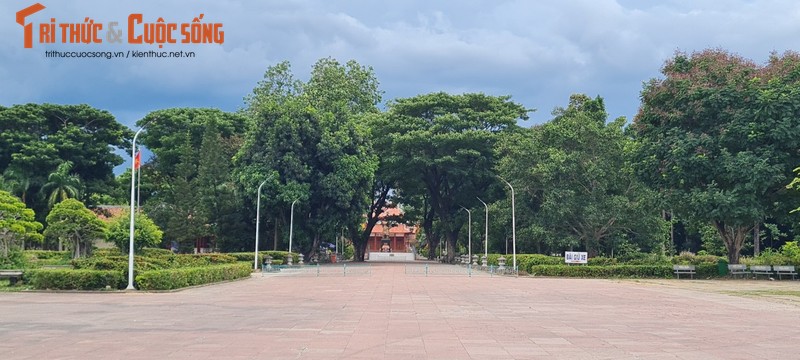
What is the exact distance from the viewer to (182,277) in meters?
25.8

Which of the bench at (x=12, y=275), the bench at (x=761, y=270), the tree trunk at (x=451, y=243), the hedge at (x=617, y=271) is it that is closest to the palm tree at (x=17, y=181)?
the bench at (x=12, y=275)

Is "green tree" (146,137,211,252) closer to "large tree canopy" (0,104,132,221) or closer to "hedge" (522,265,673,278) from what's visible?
"large tree canopy" (0,104,132,221)

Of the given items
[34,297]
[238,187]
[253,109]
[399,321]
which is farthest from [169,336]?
[253,109]

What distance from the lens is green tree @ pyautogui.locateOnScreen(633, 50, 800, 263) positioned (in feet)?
112

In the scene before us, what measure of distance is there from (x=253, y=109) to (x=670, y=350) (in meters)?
65.2

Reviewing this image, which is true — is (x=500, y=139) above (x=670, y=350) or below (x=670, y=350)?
above

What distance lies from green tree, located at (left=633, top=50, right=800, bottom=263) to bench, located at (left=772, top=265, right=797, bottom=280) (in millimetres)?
2726

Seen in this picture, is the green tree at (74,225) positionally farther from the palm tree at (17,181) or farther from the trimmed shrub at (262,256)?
the palm tree at (17,181)

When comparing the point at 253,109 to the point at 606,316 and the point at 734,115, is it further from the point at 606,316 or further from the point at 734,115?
the point at 606,316

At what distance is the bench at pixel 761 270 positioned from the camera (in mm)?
37031

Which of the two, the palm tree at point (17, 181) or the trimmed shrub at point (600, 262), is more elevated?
the palm tree at point (17, 181)

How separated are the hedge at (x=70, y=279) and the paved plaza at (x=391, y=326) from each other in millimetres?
1296

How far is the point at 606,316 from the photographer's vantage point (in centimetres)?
1662

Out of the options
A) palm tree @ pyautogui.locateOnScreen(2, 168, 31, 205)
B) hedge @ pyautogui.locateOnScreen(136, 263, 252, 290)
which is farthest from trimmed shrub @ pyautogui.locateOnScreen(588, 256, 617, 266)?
palm tree @ pyautogui.locateOnScreen(2, 168, 31, 205)
